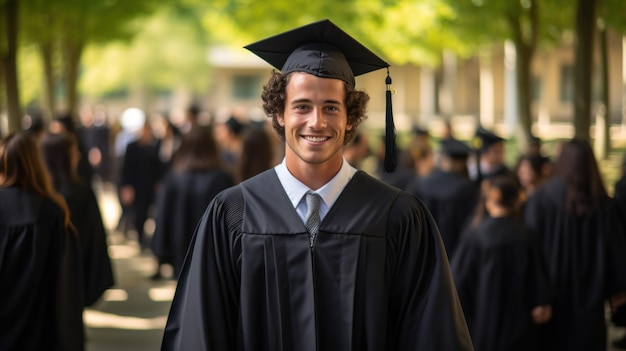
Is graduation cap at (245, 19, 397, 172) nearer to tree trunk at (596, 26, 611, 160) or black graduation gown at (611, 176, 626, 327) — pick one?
black graduation gown at (611, 176, 626, 327)

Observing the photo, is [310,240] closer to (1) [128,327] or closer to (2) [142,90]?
(1) [128,327]

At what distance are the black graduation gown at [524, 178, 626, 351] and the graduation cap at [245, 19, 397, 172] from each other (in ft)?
12.0

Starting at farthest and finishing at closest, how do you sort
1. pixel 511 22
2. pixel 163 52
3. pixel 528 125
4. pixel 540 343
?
pixel 163 52
pixel 528 125
pixel 511 22
pixel 540 343

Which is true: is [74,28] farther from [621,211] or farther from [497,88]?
[497,88]

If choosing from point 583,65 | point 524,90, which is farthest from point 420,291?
point 524,90

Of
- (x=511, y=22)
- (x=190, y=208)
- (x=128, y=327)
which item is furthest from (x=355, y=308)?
(x=511, y=22)

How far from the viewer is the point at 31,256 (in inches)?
217

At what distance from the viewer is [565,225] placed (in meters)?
7.13

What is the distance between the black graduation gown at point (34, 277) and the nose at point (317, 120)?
2.65 m

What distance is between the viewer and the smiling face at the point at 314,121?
3.35 m

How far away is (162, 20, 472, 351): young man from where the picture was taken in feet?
11.0

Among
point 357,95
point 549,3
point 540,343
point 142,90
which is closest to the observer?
point 357,95

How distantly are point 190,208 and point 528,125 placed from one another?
8.36m

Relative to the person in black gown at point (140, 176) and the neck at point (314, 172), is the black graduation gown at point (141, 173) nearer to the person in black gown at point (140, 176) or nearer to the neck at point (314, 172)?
the person in black gown at point (140, 176)
